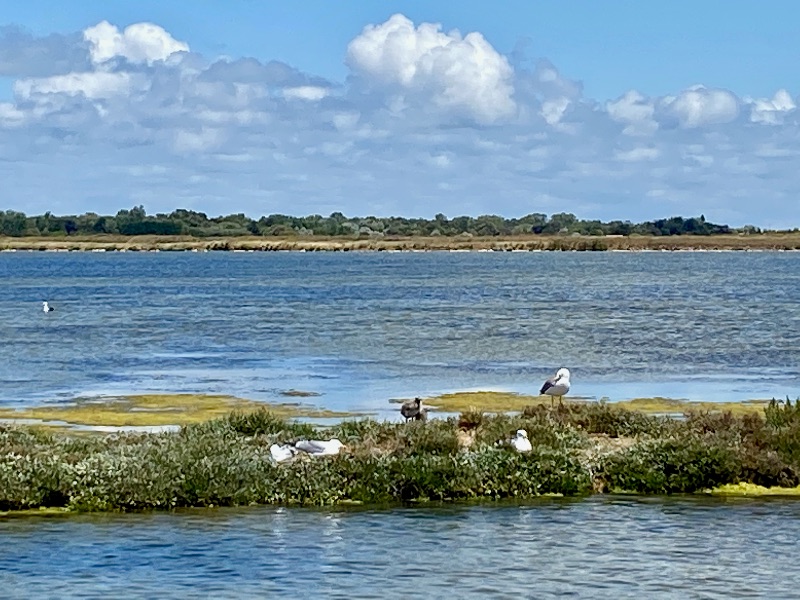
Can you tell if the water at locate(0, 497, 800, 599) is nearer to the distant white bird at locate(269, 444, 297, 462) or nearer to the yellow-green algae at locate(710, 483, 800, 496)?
the yellow-green algae at locate(710, 483, 800, 496)

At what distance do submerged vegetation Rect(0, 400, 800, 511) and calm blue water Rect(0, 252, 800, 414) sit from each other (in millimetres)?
10705

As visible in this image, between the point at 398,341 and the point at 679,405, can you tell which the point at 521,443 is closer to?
the point at 679,405

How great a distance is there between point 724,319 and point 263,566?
174ft

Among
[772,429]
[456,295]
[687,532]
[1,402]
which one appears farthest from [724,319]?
[687,532]

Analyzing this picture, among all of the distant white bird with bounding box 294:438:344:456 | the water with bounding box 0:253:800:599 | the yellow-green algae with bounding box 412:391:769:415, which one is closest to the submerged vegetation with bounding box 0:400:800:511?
the distant white bird with bounding box 294:438:344:456

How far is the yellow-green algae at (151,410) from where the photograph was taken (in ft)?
96.2

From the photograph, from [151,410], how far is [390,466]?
12508 mm

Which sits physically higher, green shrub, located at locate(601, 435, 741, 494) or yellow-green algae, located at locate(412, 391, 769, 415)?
green shrub, located at locate(601, 435, 741, 494)

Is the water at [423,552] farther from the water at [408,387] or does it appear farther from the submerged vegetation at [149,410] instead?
the submerged vegetation at [149,410]

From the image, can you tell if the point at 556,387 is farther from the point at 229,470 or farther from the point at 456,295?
the point at 456,295

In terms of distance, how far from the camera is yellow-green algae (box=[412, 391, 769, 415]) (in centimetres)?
3055

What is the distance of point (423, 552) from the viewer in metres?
16.9

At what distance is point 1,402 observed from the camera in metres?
33.8

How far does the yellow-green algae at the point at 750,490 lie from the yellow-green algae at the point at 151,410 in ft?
36.7
